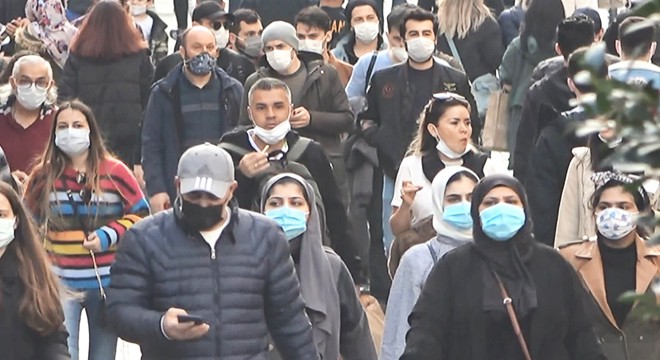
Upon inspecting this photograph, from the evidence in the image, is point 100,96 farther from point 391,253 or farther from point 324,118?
Answer: point 391,253

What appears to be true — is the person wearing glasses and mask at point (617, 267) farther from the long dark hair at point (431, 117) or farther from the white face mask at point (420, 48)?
the white face mask at point (420, 48)

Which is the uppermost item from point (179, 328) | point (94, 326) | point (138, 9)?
point (138, 9)

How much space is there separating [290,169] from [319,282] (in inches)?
56.9

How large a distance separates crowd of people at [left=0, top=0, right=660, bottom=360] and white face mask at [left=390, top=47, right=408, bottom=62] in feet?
0.08

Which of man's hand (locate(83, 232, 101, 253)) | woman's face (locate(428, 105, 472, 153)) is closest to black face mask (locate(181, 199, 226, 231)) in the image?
man's hand (locate(83, 232, 101, 253))

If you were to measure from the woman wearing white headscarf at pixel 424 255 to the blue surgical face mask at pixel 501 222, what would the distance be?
1.66 ft

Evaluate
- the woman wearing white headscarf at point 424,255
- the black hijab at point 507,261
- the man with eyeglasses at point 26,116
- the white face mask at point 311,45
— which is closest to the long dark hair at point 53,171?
the man with eyeglasses at point 26,116

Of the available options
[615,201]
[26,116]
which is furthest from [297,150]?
[26,116]

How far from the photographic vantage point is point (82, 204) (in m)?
9.03

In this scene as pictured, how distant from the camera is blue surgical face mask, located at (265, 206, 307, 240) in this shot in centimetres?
787

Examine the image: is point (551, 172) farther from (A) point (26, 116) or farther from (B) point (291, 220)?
(A) point (26, 116)

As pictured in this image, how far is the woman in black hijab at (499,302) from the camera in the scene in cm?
697

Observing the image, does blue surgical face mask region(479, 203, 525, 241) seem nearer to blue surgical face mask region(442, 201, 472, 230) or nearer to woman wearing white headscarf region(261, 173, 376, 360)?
blue surgical face mask region(442, 201, 472, 230)

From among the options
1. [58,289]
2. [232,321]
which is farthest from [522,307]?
[58,289]
